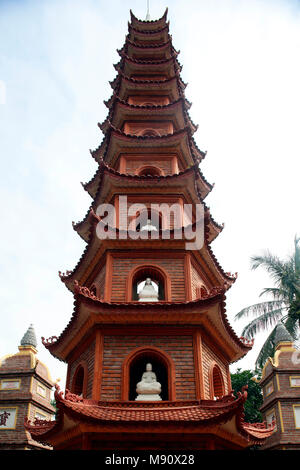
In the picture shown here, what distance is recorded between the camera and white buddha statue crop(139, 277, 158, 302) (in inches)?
475

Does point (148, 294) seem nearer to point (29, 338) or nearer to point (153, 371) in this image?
point (153, 371)

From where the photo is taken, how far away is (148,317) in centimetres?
1093

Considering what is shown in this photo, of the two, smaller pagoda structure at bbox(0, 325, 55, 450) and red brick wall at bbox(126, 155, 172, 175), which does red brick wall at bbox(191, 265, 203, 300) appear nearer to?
red brick wall at bbox(126, 155, 172, 175)

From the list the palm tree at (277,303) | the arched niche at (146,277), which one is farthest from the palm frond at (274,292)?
the arched niche at (146,277)

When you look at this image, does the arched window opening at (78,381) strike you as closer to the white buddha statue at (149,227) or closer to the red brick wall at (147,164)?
the white buddha statue at (149,227)

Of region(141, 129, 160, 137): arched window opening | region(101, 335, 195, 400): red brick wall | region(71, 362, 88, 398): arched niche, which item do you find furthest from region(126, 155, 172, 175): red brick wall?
region(71, 362, 88, 398): arched niche

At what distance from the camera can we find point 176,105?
16.5m

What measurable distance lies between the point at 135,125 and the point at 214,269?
686cm

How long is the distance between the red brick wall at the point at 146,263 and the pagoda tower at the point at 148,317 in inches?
1.2

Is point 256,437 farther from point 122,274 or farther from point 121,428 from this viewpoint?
point 122,274

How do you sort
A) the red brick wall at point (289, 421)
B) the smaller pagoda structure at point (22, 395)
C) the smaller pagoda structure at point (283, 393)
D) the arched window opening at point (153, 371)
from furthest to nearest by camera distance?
1. the smaller pagoda structure at point (283, 393)
2. the red brick wall at point (289, 421)
3. the smaller pagoda structure at point (22, 395)
4. the arched window opening at point (153, 371)

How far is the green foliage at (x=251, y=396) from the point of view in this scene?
28.8m

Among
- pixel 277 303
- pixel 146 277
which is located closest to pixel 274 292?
pixel 277 303

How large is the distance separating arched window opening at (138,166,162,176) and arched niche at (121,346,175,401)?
6.84 metres
